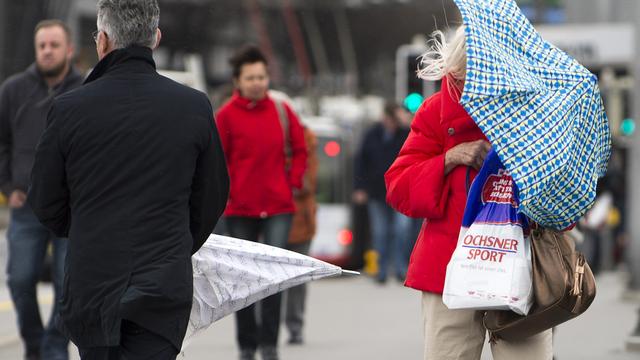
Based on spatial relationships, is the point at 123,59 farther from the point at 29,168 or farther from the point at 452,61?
the point at 29,168

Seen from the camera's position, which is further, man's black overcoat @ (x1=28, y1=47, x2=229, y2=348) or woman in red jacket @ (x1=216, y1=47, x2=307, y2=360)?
woman in red jacket @ (x1=216, y1=47, x2=307, y2=360)

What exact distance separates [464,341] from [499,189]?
532 millimetres

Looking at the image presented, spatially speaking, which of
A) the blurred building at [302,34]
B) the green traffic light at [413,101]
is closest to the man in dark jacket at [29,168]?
the green traffic light at [413,101]

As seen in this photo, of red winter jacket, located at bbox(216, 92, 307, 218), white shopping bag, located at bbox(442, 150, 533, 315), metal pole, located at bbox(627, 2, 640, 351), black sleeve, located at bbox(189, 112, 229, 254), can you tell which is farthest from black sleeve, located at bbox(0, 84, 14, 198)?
metal pole, located at bbox(627, 2, 640, 351)

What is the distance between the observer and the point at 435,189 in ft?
14.8

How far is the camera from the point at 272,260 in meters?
A: 4.52

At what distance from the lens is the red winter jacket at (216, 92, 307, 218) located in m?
7.95

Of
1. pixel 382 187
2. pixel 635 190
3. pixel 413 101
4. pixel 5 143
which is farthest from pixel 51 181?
pixel 413 101

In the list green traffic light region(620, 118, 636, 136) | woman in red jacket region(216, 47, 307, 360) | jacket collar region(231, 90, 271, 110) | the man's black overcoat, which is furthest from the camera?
green traffic light region(620, 118, 636, 136)

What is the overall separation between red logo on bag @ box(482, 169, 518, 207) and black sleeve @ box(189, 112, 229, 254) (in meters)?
0.88

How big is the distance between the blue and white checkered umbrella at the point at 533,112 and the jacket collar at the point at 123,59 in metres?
0.99

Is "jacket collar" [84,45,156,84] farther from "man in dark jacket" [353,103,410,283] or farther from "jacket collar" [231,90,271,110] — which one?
"man in dark jacket" [353,103,410,283]

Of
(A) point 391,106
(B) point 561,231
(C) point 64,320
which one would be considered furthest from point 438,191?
(A) point 391,106

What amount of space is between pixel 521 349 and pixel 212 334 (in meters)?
5.99
